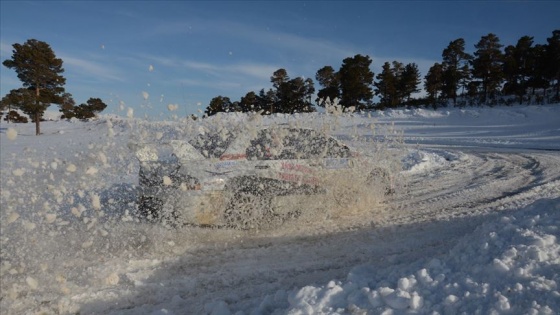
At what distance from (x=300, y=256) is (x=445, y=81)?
44.6 meters

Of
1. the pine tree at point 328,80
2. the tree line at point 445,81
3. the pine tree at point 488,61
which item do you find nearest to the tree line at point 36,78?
the tree line at point 445,81

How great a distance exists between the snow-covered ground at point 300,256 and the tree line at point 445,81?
3154 cm

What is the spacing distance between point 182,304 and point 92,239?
8.05ft

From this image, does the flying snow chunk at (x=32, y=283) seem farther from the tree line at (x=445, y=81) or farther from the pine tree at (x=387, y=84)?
the pine tree at (x=387, y=84)

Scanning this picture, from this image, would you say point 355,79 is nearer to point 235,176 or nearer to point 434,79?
→ point 434,79

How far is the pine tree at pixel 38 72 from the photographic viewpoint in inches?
1318

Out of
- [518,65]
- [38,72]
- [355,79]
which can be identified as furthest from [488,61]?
[38,72]

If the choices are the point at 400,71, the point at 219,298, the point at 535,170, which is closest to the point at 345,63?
the point at 400,71

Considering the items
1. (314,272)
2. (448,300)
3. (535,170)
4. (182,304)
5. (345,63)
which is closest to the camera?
(448,300)

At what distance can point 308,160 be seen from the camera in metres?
6.18

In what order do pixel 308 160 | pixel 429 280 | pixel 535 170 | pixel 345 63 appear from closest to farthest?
1. pixel 429 280
2. pixel 308 160
3. pixel 535 170
4. pixel 345 63

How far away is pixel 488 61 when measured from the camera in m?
41.8

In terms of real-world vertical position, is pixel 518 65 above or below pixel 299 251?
above

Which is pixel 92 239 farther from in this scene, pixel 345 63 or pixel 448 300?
pixel 345 63
